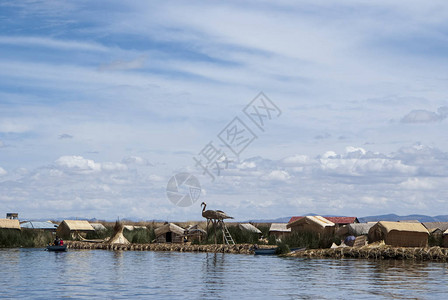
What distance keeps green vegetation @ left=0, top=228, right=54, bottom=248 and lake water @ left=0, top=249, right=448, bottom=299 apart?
1660cm

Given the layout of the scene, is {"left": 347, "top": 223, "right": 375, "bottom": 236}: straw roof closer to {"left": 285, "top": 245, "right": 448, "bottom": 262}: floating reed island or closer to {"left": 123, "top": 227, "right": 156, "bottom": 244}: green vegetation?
{"left": 285, "top": 245, "right": 448, "bottom": 262}: floating reed island

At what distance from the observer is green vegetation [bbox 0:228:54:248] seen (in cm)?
6125

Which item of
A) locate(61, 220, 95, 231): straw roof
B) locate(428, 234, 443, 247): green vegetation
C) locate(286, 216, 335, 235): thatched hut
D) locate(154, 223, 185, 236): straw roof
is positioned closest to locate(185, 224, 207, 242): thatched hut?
locate(154, 223, 185, 236): straw roof

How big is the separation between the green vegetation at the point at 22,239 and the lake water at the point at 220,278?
1660 centimetres

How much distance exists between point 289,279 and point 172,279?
5721 mm

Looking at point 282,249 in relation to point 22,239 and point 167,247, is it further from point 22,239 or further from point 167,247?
point 22,239

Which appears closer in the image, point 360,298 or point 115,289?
point 360,298

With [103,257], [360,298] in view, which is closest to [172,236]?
[103,257]

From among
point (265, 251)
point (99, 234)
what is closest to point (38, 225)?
point (99, 234)

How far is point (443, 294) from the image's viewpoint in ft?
86.3

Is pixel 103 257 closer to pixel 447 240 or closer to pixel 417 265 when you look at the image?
pixel 417 265

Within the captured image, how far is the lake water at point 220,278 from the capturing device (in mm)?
26594

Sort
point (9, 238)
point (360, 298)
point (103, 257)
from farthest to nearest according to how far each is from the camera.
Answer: point (9, 238)
point (103, 257)
point (360, 298)

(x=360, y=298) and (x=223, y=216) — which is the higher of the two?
(x=223, y=216)
